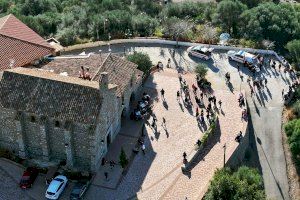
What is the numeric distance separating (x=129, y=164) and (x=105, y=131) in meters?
3.63

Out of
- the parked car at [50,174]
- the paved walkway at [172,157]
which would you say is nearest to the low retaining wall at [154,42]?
the paved walkway at [172,157]

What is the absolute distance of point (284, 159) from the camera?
52.7m

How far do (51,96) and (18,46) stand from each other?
35.2ft

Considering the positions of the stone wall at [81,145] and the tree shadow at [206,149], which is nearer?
the stone wall at [81,145]

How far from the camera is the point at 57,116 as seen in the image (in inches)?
1767

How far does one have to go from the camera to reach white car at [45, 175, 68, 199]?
44344mm

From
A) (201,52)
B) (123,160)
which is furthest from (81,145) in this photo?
(201,52)

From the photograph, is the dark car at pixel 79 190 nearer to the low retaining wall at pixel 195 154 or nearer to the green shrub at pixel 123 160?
the green shrub at pixel 123 160

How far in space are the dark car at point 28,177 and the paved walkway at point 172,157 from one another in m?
5.01

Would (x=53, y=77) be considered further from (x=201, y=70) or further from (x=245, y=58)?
(x=245, y=58)

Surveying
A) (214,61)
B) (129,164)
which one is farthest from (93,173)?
(214,61)

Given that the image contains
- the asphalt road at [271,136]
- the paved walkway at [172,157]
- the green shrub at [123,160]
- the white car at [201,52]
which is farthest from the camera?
the white car at [201,52]

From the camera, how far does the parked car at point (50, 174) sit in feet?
151

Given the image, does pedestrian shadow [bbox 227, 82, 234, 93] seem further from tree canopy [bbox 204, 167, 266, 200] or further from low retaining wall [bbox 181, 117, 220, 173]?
tree canopy [bbox 204, 167, 266, 200]
